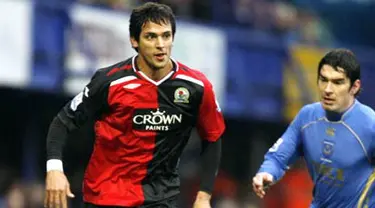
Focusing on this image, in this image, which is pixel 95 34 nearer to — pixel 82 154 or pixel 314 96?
pixel 82 154

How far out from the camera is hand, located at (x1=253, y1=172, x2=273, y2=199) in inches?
338

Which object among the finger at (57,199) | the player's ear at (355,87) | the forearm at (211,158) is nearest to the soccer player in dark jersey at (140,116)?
the forearm at (211,158)

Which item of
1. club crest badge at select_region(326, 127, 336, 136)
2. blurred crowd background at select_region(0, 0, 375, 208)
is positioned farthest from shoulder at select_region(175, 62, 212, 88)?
blurred crowd background at select_region(0, 0, 375, 208)

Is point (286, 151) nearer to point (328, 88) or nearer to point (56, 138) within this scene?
point (328, 88)

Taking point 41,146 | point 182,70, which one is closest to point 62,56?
point 41,146

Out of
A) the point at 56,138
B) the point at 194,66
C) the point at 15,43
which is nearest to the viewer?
the point at 56,138

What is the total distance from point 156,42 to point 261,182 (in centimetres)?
121

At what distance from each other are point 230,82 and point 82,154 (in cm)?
270

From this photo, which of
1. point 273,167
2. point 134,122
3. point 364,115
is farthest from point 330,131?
point 134,122

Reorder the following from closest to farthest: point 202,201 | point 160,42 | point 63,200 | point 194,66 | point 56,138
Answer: point 63,200, point 160,42, point 56,138, point 202,201, point 194,66

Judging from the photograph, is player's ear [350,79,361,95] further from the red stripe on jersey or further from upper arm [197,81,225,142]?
the red stripe on jersey

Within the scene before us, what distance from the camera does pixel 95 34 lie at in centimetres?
1783

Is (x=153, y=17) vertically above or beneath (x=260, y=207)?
above

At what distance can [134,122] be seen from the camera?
8.50 m
